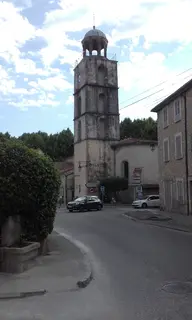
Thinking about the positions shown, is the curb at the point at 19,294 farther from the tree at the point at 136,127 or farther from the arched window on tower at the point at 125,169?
the tree at the point at 136,127

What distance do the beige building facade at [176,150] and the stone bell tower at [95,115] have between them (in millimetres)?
24975

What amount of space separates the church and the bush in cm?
4669

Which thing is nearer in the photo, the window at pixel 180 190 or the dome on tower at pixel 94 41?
the window at pixel 180 190

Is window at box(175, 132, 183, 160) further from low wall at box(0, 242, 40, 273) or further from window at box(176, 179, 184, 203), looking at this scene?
low wall at box(0, 242, 40, 273)

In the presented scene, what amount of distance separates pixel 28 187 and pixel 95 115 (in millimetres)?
51671

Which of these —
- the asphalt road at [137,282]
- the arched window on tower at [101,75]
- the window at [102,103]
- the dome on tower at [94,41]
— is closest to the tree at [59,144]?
the window at [102,103]

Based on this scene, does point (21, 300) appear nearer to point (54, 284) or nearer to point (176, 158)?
point (54, 284)

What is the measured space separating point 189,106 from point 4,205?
21.7 metres

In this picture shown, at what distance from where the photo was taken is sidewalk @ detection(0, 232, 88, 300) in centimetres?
802

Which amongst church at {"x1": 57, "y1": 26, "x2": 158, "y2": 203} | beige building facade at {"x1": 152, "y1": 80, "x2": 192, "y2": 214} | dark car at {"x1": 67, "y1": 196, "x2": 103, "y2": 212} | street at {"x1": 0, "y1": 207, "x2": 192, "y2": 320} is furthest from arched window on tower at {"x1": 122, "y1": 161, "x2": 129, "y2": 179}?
street at {"x1": 0, "y1": 207, "x2": 192, "y2": 320}

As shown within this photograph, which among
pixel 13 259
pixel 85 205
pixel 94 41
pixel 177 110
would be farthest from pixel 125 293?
pixel 94 41

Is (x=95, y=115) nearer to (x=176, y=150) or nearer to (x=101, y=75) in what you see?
(x=101, y=75)

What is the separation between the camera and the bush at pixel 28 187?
1087 centimetres

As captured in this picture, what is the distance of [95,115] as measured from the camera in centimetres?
6234
